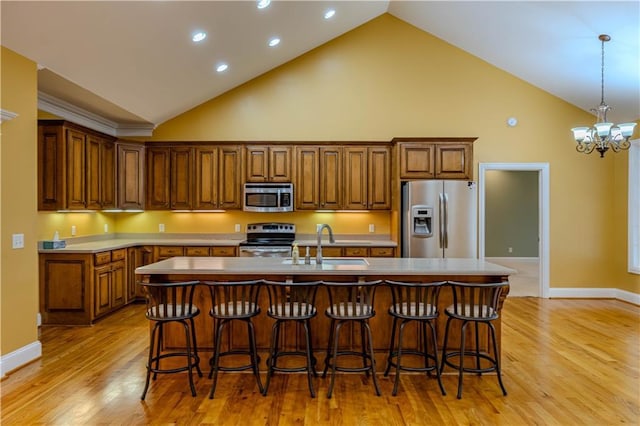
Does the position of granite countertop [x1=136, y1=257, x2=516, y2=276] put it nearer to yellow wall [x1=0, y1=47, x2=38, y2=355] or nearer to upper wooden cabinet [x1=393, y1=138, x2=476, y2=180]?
yellow wall [x1=0, y1=47, x2=38, y2=355]

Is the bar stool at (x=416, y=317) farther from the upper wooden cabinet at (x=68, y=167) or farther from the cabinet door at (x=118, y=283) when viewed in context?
the upper wooden cabinet at (x=68, y=167)

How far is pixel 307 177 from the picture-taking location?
634 centimetres

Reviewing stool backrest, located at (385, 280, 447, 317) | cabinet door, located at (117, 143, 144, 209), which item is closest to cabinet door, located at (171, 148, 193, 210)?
cabinet door, located at (117, 143, 144, 209)

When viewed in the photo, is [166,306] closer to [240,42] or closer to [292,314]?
[292,314]

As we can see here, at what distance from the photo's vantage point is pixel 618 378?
3.46 metres

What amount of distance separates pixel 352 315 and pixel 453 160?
3.71 m

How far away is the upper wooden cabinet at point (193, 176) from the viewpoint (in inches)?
250

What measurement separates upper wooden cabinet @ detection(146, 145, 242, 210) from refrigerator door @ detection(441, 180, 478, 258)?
10.4 ft

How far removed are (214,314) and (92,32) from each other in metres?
2.80

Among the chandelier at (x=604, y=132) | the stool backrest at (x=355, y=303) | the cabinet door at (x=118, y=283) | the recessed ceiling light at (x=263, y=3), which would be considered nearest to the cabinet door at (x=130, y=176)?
the cabinet door at (x=118, y=283)

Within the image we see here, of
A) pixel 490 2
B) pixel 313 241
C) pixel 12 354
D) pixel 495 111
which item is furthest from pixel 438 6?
pixel 12 354

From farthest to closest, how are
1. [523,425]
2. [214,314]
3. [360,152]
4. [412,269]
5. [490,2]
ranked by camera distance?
[360,152] < [490,2] < [412,269] < [214,314] < [523,425]

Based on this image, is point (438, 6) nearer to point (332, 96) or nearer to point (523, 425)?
point (332, 96)

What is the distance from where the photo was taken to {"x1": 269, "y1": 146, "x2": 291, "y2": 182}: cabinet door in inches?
250
